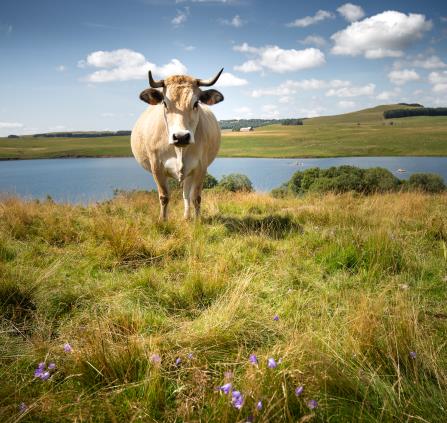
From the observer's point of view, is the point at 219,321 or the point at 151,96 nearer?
the point at 219,321

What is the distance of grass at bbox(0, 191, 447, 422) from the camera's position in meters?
1.76

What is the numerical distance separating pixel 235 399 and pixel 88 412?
829mm

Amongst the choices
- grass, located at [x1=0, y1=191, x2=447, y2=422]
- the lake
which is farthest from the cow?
the lake

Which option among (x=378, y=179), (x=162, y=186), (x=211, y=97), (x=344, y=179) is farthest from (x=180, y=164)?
(x=378, y=179)

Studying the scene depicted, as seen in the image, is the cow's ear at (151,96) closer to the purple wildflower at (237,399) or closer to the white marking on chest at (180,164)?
the white marking on chest at (180,164)

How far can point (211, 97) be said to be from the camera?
6.98 m

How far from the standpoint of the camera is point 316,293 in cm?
361

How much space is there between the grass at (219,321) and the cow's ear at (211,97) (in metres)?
2.79

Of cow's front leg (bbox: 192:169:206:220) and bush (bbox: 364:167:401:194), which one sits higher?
cow's front leg (bbox: 192:169:206:220)

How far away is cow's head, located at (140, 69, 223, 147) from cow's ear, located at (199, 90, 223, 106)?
3.0 inches

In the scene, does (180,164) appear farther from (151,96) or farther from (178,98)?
(151,96)

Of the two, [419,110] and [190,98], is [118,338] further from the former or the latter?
[419,110]

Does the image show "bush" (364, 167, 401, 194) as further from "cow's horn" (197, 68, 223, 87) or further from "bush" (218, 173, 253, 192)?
"cow's horn" (197, 68, 223, 87)

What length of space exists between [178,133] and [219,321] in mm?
4122
